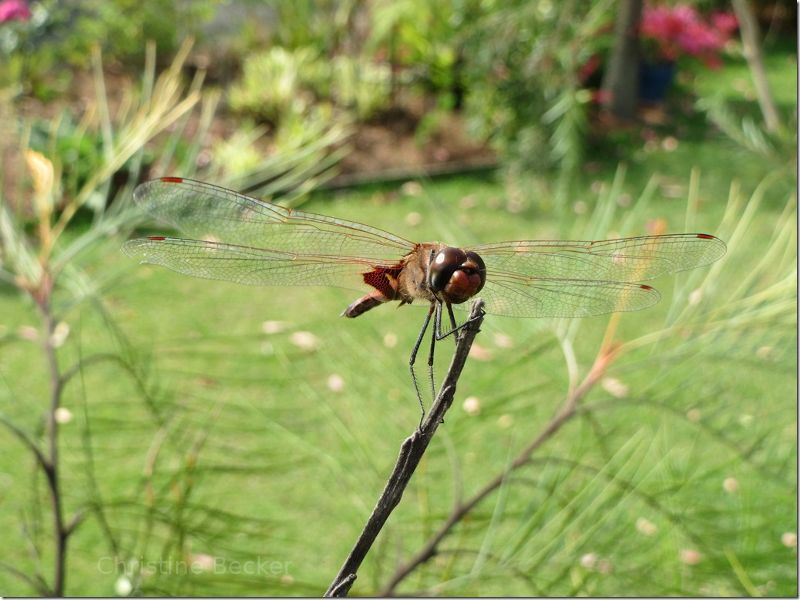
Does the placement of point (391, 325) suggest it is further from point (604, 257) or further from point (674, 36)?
point (674, 36)

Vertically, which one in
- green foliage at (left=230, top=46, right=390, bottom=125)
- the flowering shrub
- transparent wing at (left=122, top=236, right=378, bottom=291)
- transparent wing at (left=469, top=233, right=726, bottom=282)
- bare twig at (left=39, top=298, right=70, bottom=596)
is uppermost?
transparent wing at (left=469, top=233, right=726, bottom=282)

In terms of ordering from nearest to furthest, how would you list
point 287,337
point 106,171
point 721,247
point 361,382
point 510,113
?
point 721,247
point 106,171
point 361,382
point 287,337
point 510,113

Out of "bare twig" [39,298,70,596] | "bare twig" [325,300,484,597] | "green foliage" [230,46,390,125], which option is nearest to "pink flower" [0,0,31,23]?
"green foliage" [230,46,390,125]

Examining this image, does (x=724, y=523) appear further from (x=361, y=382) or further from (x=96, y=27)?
(x=96, y=27)

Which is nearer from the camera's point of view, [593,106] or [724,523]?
[724,523]

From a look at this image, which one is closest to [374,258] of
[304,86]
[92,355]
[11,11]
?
[92,355]

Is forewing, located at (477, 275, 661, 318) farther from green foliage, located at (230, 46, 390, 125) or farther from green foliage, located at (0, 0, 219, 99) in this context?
green foliage, located at (0, 0, 219, 99)

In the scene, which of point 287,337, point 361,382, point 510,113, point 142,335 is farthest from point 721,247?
point 510,113
